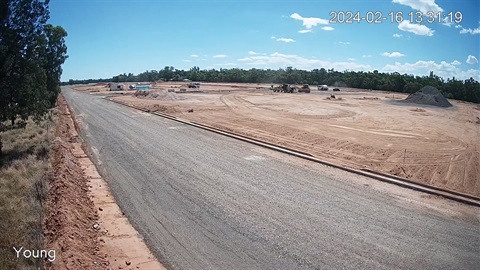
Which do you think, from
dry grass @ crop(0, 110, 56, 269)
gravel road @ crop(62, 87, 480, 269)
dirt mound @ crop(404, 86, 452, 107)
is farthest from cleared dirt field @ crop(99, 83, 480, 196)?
dirt mound @ crop(404, 86, 452, 107)

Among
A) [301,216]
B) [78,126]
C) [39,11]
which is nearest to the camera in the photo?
[301,216]

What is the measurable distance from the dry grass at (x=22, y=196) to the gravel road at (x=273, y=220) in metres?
2.37

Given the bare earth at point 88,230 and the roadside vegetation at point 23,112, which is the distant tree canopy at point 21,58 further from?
the bare earth at point 88,230

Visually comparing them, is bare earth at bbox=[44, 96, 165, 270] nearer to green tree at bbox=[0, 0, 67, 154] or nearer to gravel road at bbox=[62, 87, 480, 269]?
gravel road at bbox=[62, 87, 480, 269]

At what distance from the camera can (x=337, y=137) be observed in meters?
22.5

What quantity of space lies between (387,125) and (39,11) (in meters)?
26.5

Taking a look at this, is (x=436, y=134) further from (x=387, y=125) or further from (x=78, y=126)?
(x=78, y=126)

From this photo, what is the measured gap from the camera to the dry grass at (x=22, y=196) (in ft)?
24.4

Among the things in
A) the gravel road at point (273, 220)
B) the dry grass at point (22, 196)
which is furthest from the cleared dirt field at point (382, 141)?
the dry grass at point (22, 196)

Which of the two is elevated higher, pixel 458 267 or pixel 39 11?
pixel 39 11

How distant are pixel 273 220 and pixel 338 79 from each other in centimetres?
12758

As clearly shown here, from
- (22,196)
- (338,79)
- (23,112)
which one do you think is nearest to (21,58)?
(23,112)

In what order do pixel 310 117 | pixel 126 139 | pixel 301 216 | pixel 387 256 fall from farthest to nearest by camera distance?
pixel 310 117, pixel 126 139, pixel 301 216, pixel 387 256

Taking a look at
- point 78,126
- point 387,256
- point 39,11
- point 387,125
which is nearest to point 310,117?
point 387,125
